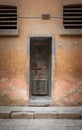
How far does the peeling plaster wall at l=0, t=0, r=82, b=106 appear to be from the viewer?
1105 centimetres

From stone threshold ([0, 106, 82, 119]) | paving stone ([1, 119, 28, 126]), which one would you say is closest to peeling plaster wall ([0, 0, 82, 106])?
stone threshold ([0, 106, 82, 119])

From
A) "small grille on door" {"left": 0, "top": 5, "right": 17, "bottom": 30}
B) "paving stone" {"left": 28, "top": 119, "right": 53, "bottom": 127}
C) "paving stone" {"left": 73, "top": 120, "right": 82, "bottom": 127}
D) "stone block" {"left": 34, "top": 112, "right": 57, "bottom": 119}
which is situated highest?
"small grille on door" {"left": 0, "top": 5, "right": 17, "bottom": 30}

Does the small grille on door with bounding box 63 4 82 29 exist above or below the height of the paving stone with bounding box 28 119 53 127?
above

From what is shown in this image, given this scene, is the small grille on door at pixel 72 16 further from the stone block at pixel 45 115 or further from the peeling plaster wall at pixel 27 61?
the stone block at pixel 45 115

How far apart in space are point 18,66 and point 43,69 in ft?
3.68

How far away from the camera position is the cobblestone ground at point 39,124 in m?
8.72

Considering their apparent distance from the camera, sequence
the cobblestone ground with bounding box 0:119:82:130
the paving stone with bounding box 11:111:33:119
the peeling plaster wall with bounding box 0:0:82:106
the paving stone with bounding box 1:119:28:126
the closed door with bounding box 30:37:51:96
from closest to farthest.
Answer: the cobblestone ground with bounding box 0:119:82:130, the paving stone with bounding box 1:119:28:126, the paving stone with bounding box 11:111:33:119, the peeling plaster wall with bounding box 0:0:82:106, the closed door with bounding box 30:37:51:96

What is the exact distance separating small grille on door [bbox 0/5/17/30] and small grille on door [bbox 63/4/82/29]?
1.74 meters

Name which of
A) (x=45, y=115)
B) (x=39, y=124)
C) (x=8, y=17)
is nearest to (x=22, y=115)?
(x=45, y=115)

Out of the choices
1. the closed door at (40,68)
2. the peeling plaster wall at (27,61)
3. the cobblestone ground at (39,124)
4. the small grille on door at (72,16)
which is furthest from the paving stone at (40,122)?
the small grille on door at (72,16)

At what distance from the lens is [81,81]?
11.1 metres

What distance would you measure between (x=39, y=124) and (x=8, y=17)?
403 cm

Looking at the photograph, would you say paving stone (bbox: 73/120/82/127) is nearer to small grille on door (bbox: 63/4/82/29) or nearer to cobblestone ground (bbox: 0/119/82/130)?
cobblestone ground (bbox: 0/119/82/130)

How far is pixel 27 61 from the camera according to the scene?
1112cm
